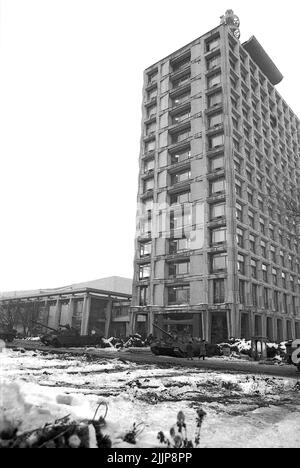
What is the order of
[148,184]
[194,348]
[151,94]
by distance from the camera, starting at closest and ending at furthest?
[194,348] < [148,184] < [151,94]

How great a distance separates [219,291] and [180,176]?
15145 mm

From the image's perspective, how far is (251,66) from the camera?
47.7 meters

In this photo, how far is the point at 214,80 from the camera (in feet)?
133

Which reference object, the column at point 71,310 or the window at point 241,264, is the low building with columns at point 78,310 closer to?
the column at point 71,310

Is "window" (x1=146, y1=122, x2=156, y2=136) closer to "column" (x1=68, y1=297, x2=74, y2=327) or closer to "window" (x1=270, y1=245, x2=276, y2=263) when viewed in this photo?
"window" (x1=270, y1=245, x2=276, y2=263)

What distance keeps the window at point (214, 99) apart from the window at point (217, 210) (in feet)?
43.1

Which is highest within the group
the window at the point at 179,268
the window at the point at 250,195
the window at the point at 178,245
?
the window at the point at 250,195

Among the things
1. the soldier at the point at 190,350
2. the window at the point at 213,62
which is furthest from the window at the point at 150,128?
the soldier at the point at 190,350

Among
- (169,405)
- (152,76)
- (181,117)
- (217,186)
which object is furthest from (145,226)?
(169,405)

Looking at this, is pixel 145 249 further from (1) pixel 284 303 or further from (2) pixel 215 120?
(1) pixel 284 303

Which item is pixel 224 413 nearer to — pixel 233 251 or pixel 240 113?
pixel 233 251

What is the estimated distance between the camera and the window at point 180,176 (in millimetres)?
38500
